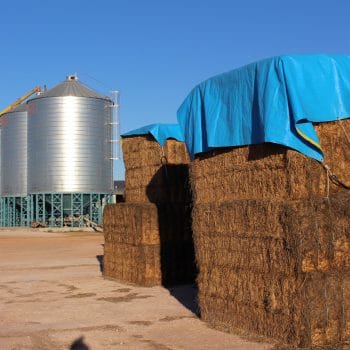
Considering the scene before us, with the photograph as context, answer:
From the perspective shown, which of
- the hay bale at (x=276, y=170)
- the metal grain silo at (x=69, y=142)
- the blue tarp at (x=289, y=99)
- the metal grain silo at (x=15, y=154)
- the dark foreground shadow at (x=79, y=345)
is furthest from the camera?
the metal grain silo at (x=15, y=154)

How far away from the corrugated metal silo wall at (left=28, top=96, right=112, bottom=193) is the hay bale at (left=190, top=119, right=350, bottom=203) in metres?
39.7

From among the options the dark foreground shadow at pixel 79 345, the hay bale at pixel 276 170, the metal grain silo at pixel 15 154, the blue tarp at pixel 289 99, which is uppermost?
the metal grain silo at pixel 15 154

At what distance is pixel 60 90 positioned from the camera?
164ft

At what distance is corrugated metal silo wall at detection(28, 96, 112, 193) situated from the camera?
48.2m

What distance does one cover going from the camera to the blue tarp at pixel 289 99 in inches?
316

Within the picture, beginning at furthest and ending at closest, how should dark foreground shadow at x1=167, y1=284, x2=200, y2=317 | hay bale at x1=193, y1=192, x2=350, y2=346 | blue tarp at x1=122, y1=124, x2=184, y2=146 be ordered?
blue tarp at x1=122, y1=124, x2=184, y2=146 < dark foreground shadow at x1=167, y1=284, x2=200, y2=317 < hay bale at x1=193, y1=192, x2=350, y2=346

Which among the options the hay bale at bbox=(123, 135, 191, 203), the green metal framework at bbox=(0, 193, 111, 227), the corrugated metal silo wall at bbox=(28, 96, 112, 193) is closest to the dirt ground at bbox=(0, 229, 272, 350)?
the hay bale at bbox=(123, 135, 191, 203)

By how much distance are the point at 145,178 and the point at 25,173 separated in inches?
1522

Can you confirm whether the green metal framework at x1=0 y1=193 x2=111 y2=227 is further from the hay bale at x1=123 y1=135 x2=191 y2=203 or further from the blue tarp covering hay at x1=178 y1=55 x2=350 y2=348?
the blue tarp covering hay at x1=178 y1=55 x2=350 y2=348

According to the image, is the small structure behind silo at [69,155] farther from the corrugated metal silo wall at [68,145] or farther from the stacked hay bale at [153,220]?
the stacked hay bale at [153,220]

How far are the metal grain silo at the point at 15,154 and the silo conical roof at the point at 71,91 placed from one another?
3802 millimetres

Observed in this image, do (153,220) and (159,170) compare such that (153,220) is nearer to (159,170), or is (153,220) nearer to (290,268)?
(159,170)

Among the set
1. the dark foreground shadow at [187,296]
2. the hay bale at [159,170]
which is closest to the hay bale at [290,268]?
the dark foreground shadow at [187,296]

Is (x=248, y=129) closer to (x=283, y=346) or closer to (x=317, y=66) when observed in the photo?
(x=317, y=66)
